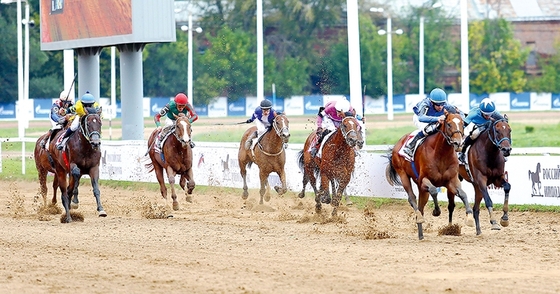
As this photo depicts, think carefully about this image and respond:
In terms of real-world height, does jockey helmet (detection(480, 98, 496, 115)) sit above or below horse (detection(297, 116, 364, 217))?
above

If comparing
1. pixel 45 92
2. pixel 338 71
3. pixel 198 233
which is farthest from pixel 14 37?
pixel 198 233

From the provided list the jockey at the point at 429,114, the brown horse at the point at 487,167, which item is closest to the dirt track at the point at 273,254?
the brown horse at the point at 487,167

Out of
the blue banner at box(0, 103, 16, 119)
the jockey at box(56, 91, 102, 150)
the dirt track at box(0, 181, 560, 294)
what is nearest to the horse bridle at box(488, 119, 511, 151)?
the dirt track at box(0, 181, 560, 294)

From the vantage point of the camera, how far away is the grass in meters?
20.1

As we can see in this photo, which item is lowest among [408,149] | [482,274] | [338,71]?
[482,274]

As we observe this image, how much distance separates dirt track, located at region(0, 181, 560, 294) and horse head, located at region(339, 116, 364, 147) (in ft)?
4.19

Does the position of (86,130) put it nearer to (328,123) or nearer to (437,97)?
(328,123)

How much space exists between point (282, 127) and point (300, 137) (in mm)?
24373

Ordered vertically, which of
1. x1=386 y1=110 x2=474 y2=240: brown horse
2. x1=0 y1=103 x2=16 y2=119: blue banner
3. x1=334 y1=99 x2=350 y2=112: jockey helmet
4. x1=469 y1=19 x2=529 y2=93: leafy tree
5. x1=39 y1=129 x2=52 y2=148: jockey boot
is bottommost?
x1=386 y1=110 x2=474 y2=240: brown horse

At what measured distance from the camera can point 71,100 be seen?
19422 mm

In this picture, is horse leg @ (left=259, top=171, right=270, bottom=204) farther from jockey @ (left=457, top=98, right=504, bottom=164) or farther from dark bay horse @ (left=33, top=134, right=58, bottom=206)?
jockey @ (left=457, top=98, right=504, bottom=164)

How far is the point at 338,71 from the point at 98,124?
5038 centimetres

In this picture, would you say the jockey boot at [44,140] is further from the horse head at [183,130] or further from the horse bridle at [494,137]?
the horse bridle at [494,137]

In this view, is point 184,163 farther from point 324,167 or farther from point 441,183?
point 441,183
